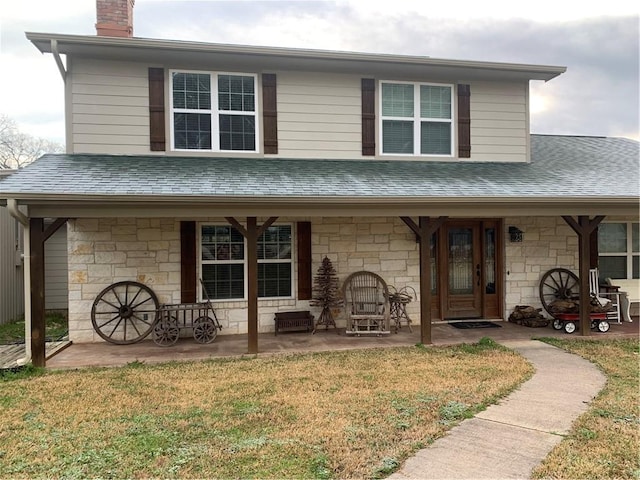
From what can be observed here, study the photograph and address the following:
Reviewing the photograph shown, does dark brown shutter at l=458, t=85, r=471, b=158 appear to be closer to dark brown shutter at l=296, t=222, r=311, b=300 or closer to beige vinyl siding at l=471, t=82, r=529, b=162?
beige vinyl siding at l=471, t=82, r=529, b=162

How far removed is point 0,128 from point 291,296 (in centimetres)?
2058

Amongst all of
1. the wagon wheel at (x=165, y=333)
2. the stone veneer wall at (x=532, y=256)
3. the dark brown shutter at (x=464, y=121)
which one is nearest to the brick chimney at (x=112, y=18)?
the wagon wheel at (x=165, y=333)

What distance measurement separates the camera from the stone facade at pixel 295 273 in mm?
6910

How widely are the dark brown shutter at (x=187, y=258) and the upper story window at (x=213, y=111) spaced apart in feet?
4.85

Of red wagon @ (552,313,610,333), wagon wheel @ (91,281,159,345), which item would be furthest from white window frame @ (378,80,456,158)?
wagon wheel @ (91,281,159,345)

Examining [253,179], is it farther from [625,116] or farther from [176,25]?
[625,116]

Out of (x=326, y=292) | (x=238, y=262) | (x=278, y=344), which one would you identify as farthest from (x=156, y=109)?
(x=278, y=344)

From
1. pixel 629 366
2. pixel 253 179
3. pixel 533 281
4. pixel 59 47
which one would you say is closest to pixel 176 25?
pixel 59 47

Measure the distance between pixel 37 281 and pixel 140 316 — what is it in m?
1.96

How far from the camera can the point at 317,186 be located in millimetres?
6195

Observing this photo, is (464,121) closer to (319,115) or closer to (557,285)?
(319,115)

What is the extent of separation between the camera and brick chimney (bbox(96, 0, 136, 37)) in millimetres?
7473

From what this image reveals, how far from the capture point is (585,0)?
7516 millimetres

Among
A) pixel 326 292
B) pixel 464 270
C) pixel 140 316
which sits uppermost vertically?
pixel 464 270
